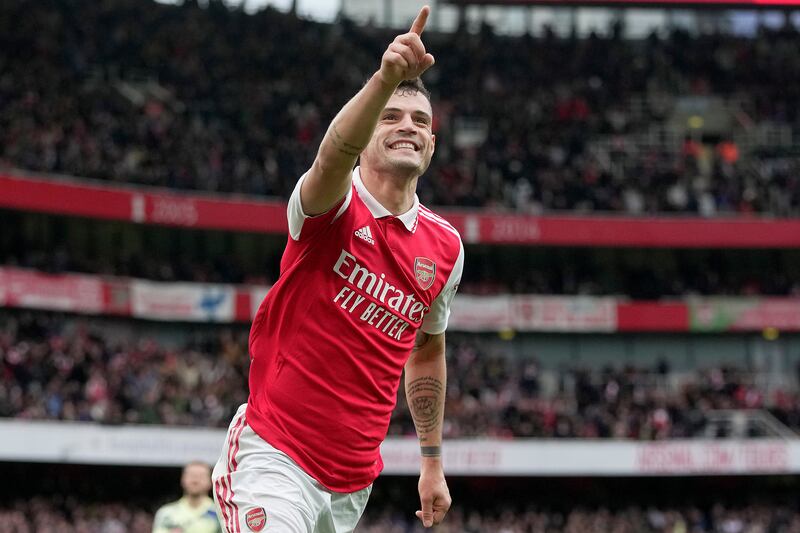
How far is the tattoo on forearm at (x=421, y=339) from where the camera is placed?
17.6ft

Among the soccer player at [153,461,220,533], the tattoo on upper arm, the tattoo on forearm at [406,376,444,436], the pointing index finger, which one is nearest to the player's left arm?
the tattoo on forearm at [406,376,444,436]

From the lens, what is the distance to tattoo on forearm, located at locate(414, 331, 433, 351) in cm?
537

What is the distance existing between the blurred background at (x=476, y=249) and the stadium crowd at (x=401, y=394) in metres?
0.08

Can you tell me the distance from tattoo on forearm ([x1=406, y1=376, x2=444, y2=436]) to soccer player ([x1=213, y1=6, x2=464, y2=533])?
573 millimetres

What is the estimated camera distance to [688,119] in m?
39.8

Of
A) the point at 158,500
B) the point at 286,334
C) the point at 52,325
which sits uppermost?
the point at 286,334

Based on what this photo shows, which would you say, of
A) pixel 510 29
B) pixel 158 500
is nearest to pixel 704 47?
pixel 510 29

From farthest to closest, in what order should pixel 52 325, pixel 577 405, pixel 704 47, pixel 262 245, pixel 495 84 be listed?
pixel 704 47 → pixel 495 84 → pixel 262 245 → pixel 577 405 → pixel 52 325

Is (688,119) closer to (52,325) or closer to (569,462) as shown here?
(569,462)

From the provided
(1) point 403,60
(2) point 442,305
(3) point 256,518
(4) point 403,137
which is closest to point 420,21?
(1) point 403,60

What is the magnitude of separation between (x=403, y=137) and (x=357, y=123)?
56 cm

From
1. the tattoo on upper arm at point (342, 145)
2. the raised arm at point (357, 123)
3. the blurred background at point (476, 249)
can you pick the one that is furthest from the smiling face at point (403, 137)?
the blurred background at point (476, 249)

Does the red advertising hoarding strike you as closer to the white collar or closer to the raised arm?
the white collar

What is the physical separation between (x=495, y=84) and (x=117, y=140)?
12857mm
